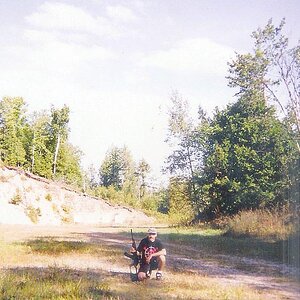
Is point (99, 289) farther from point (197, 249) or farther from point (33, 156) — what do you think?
point (33, 156)

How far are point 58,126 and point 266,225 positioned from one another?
50919mm

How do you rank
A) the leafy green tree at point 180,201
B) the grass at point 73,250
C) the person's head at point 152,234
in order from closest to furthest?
the person's head at point 152,234, the grass at point 73,250, the leafy green tree at point 180,201

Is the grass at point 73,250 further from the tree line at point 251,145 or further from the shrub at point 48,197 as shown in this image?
the shrub at point 48,197

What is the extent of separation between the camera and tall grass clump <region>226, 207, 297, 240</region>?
19422 mm

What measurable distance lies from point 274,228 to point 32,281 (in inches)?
595

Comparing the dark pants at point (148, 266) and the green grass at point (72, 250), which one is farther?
the green grass at point (72, 250)

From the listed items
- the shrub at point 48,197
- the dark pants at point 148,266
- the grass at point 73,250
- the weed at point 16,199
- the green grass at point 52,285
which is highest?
the shrub at point 48,197

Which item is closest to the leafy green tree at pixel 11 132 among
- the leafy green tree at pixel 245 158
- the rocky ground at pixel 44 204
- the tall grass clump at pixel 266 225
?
the rocky ground at pixel 44 204

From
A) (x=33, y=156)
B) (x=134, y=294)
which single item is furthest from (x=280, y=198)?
(x=33, y=156)

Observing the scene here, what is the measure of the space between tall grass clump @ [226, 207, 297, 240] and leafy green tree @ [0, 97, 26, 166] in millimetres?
42791

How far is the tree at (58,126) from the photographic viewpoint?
65.7 m

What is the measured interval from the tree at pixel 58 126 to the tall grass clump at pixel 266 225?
45943 millimetres

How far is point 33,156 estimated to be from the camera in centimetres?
6309

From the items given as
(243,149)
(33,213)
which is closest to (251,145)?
(243,149)
